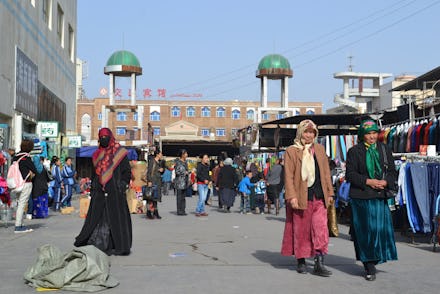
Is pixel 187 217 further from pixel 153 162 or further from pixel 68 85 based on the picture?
pixel 68 85

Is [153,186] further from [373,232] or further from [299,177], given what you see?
[373,232]

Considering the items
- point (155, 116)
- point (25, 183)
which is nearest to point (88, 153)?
point (25, 183)

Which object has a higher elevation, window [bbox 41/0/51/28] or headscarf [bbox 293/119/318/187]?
window [bbox 41/0/51/28]

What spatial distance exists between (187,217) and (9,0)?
10.0 m

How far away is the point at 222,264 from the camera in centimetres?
824

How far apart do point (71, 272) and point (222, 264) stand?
239 cm

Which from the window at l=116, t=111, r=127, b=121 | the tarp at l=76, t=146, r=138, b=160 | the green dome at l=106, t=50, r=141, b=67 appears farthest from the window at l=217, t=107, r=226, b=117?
the tarp at l=76, t=146, r=138, b=160

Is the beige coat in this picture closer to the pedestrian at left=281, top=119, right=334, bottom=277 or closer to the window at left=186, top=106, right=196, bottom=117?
the pedestrian at left=281, top=119, right=334, bottom=277

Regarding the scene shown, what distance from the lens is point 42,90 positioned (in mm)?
29031

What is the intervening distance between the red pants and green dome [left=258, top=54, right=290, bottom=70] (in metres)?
55.7

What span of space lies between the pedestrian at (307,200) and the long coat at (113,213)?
8.30 ft

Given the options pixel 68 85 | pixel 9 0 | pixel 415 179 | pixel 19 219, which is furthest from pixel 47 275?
pixel 68 85

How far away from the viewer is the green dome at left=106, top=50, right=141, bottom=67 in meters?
66.6

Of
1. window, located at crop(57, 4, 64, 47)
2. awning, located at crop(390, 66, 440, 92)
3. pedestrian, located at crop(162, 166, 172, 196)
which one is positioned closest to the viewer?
awning, located at crop(390, 66, 440, 92)
